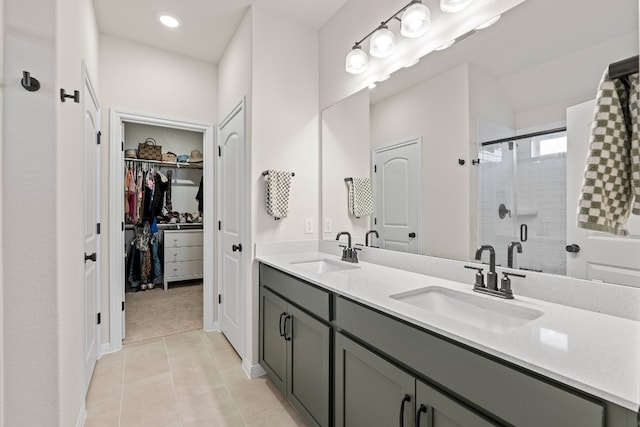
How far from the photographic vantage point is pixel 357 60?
2057mm

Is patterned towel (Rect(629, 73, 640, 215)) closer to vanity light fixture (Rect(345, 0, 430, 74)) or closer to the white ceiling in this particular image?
vanity light fixture (Rect(345, 0, 430, 74))

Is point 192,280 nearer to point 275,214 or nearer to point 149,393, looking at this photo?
point 149,393

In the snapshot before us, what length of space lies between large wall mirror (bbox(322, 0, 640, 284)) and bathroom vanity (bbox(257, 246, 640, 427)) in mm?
237

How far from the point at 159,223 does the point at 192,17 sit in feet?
10.7

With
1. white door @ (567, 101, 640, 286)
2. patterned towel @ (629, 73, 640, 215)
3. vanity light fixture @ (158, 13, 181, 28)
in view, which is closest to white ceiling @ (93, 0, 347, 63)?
vanity light fixture @ (158, 13, 181, 28)

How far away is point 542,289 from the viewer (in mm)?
1183

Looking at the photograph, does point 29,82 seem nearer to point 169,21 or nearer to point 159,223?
point 169,21

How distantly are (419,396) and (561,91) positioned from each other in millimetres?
1218

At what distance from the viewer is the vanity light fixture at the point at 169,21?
2413 mm

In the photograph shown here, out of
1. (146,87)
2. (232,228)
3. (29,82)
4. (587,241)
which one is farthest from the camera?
(146,87)

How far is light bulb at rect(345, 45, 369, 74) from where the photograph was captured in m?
2.05

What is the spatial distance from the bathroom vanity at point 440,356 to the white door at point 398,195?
0.22 m

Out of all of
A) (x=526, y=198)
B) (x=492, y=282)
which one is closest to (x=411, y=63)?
(x=526, y=198)

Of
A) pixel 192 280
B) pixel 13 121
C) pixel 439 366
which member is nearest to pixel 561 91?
pixel 439 366
